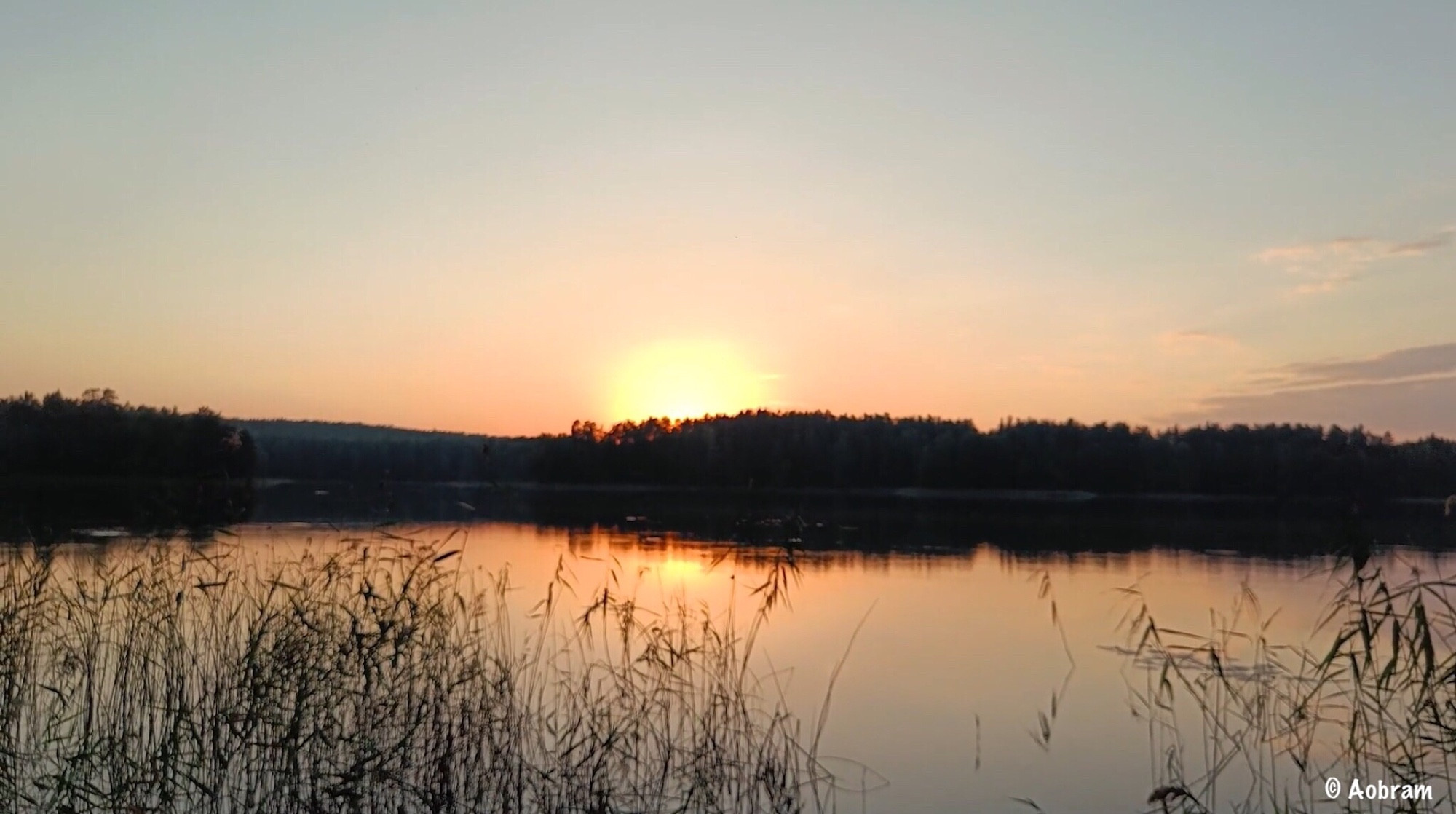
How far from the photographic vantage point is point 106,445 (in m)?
41.4

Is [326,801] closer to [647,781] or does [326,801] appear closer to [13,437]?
[647,781]

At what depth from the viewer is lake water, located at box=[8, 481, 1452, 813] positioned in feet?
27.6

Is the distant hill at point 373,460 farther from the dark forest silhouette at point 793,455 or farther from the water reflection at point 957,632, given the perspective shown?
the water reflection at point 957,632

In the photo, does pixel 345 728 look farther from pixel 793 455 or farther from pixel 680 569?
pixel 793 455

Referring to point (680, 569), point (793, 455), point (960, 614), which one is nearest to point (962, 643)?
point (960, 614)

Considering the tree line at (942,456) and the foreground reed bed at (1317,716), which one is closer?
the foreground reed bed at (1317,716)

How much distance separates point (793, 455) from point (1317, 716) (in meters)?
58.0

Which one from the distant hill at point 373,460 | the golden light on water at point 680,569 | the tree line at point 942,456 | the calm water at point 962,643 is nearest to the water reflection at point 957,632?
the calm water at point 962,643

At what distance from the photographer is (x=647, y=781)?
7160 millimetres

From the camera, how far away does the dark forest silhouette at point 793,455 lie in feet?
133

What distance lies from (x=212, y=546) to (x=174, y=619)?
996 centimetres

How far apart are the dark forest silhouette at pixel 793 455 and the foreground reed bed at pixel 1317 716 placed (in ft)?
96.7

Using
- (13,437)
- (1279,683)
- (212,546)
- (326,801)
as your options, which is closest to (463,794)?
(326,801)

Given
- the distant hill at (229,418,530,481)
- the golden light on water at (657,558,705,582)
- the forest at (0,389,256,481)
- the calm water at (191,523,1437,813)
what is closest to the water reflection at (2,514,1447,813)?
the calm water at (191,523,1437,813)
